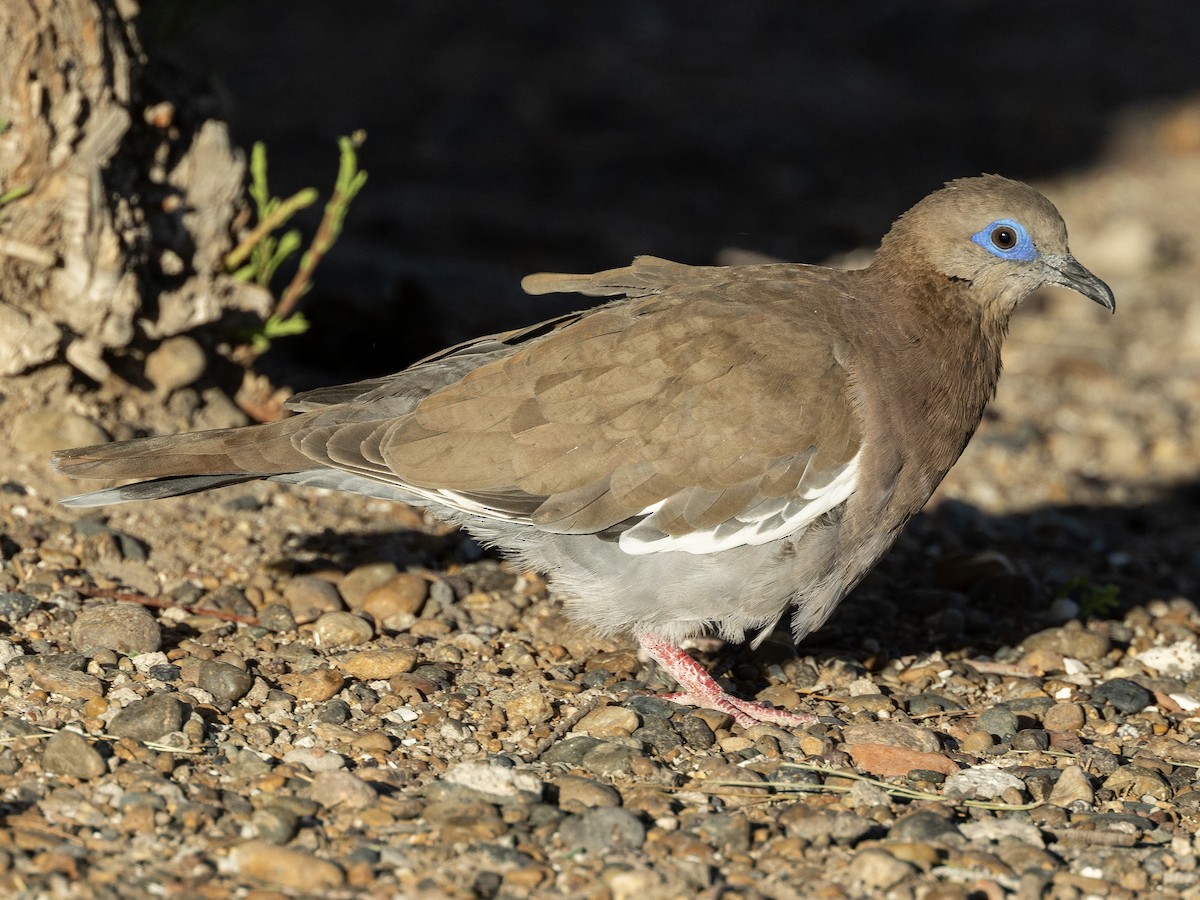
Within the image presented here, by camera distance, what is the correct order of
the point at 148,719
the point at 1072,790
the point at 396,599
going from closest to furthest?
the point at 148,719, the point at 1072,790, the point at 396,599

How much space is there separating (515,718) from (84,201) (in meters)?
2.58

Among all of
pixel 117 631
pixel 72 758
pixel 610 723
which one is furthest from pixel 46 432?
pixel 610 723

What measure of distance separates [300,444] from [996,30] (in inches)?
474

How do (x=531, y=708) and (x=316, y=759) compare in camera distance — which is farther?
(x=531, y=708)

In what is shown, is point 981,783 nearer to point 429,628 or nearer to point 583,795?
point 583,795

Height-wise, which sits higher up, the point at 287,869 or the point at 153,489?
the point at 153,489

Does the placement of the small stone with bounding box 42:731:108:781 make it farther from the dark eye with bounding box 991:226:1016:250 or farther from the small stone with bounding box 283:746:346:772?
the dark eye with bounding box 991:226:1016:250

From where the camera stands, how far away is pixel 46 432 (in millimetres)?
5422

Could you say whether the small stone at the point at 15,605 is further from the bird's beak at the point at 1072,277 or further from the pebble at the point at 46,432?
the bird's beak at the point at 1072,277

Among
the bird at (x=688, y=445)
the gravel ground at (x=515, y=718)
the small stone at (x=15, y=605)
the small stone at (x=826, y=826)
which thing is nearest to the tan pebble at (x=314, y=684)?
the gravel ground at (x=515, y=718)

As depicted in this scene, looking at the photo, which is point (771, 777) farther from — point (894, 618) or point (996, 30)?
point (996, 30)

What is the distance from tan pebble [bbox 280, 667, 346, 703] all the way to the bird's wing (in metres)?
0.66

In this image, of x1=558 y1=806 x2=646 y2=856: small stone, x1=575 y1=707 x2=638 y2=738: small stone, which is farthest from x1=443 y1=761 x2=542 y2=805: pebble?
x1=575 y1=707 x2=638 y2=738: small stone

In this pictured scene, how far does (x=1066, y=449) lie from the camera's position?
7.53 meters
